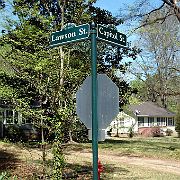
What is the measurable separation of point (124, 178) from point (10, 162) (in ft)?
16.6

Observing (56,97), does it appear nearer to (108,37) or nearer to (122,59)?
(108,37)

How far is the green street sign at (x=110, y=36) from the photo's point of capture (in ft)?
15.5

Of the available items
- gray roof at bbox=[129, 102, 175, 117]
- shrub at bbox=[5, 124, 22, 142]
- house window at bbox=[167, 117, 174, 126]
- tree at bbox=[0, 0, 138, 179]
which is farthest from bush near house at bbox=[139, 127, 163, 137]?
tree at bbox=[0, 0, 138, 179]

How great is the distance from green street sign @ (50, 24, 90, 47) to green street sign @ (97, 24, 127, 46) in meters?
0.16

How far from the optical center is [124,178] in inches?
463

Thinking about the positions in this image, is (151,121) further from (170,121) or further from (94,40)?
(94,40)

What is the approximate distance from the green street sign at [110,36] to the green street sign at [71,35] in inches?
6.2

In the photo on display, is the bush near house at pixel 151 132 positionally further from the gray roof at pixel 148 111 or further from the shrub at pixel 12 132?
the shrub at pixel 12 132

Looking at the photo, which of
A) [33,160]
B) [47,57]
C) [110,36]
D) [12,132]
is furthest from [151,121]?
A: [110,36]

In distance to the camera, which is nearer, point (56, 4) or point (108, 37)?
point (108, 37)

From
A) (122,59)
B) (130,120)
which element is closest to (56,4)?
(122,59)

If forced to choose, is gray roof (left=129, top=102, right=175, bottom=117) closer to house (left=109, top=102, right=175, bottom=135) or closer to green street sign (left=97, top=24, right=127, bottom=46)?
house (left=109, top=102, right=175, bottom=135)

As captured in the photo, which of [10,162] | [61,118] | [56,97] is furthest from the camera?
[10,162]

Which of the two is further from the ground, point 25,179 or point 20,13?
point 20,13
